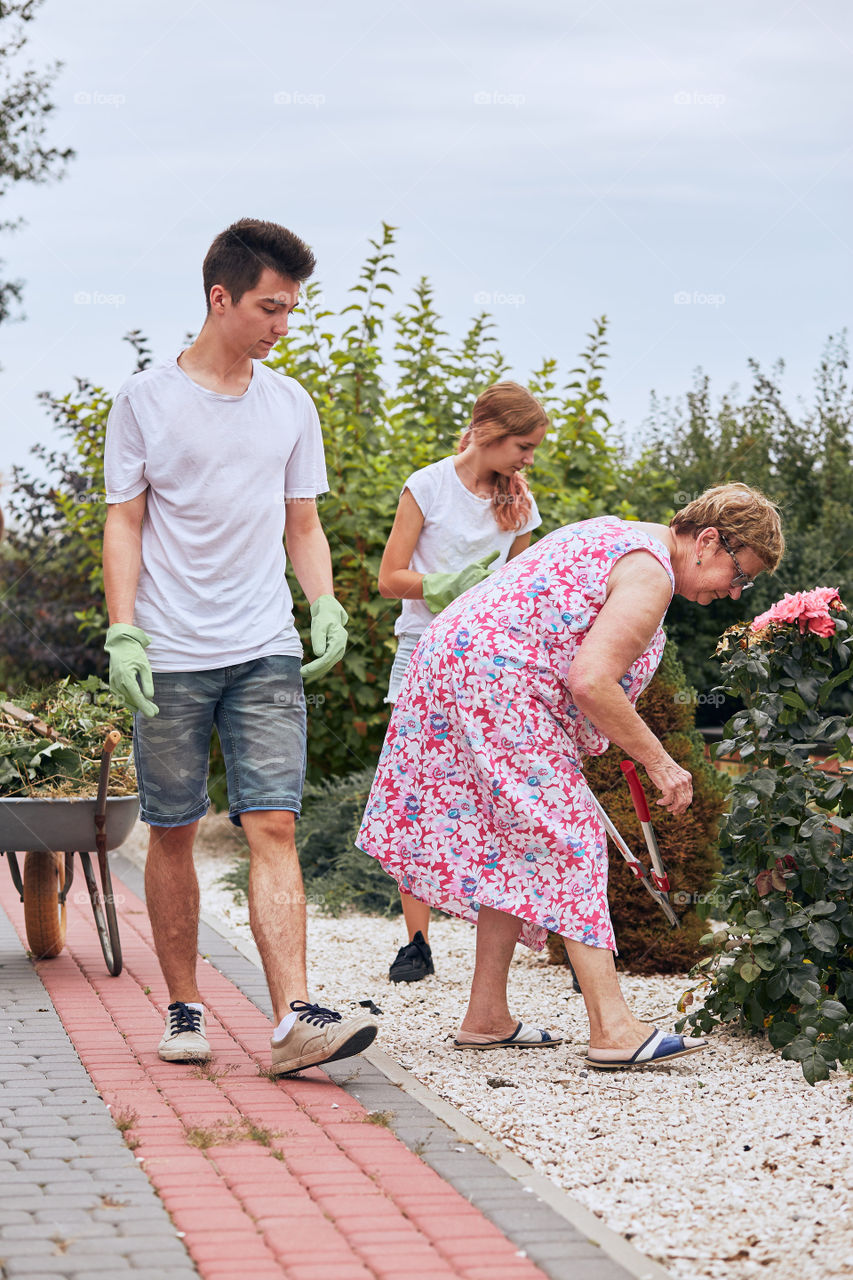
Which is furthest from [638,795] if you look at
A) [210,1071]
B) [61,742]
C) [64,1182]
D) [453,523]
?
[61,742]

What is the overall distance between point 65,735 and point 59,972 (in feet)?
2.89

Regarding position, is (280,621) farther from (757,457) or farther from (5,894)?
(757,457)

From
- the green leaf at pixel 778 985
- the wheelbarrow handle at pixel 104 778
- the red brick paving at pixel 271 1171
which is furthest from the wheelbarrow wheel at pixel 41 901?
the green leaf at pixel 778 985

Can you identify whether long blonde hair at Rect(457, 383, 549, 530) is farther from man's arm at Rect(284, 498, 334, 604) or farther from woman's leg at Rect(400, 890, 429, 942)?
woman's leg at Rect(400, 890, 429, 942)

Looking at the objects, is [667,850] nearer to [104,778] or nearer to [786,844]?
[786,844]

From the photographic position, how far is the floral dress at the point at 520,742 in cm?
383

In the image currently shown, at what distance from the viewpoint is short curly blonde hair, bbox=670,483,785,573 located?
380 centimetres

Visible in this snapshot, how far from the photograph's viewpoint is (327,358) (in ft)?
27.5

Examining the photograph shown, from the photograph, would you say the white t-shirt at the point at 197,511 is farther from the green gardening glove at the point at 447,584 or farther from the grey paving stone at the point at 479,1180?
the grey paving stone at the point at 479,1180

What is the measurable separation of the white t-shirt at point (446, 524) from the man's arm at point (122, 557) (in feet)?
4.22

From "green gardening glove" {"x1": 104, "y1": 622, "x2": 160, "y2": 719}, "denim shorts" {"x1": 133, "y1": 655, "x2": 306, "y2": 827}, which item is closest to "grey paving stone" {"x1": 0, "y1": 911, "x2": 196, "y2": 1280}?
"denim shorts" {"x1": 133, "y1": 655, "x2": 306, "y2": 827}

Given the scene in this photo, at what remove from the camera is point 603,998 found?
152 inches

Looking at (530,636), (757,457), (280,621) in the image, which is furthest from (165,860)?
(757,457)

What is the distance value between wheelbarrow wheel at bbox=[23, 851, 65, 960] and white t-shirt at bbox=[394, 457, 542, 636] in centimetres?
163
